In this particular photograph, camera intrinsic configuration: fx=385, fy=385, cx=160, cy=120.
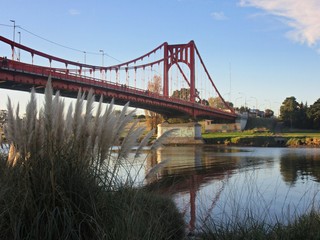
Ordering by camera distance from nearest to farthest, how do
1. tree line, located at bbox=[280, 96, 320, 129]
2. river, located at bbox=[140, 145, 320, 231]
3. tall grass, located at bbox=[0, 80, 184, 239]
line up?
tall grass, located at bbox=[0, 80, 184, 239] < river, located at bbox=[140, 145, 320, 231] < tree line, located at bbox=[280, 96, 320, 129]

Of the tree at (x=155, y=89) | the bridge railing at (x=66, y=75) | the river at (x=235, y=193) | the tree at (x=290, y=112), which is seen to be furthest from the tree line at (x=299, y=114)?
the river at (x=235, y=193)

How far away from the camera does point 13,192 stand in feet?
12.7

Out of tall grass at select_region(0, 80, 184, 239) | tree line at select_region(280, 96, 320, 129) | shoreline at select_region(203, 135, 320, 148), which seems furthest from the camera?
tree line at select_region(280, 96, 320, 129)

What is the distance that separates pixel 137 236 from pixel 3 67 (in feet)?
115

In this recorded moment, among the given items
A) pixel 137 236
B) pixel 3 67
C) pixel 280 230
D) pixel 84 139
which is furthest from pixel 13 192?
pixel 3 67

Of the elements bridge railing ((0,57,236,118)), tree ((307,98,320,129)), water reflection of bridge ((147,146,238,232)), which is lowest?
water reflection of bridge ((147,146,238,232))

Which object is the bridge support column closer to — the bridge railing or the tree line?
the bridge railing

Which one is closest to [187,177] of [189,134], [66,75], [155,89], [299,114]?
[66,75]

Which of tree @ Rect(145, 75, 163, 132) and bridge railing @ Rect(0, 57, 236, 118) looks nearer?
bridge railing @ Rect(0, 57, 236, 118)

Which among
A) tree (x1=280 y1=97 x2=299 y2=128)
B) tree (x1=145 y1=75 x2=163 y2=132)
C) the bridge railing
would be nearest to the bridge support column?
tree (x1=145 y1=75 x2=163 y2=132)

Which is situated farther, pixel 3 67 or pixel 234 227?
pixel 3 67

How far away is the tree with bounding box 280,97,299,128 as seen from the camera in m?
103

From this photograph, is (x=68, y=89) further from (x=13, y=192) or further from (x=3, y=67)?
(x=13, y=192)

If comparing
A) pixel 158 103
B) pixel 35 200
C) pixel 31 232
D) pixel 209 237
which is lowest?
pixel 209 237
